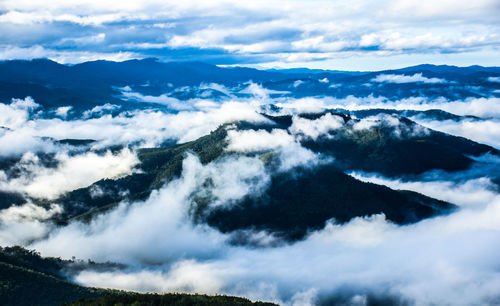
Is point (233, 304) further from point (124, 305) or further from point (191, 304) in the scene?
point (124, 305)

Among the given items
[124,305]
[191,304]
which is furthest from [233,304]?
[124,305]

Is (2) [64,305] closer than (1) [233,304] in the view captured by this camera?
Yes

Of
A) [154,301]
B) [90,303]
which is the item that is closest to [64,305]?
[90,303]

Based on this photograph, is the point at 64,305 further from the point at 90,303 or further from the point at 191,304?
the point at 191,304

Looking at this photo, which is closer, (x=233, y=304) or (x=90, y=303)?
(x=90, y=303)

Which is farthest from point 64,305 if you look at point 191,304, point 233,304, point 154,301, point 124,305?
point 233,304

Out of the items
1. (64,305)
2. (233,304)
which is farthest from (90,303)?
(233,304)
